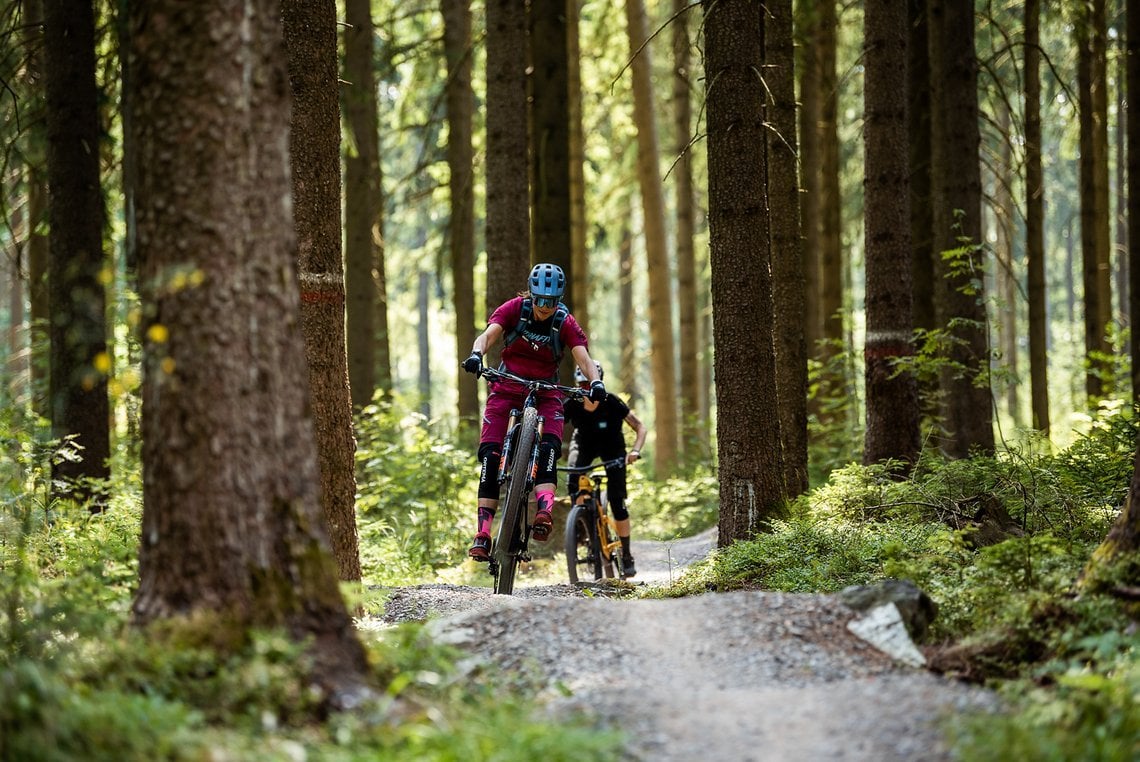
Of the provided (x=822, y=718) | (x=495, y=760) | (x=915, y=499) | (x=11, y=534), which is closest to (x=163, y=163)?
(x=495, y=760)

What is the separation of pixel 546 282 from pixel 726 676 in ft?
14.0

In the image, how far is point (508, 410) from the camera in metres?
8.96

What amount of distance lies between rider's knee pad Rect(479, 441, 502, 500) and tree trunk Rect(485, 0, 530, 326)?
384cm

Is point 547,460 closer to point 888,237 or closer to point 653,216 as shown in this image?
point 888,237

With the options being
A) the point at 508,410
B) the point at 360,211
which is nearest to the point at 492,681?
the point at 508,410

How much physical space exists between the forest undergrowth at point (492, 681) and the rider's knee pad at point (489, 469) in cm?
149

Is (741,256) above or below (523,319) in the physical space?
above

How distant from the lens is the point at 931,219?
48.6 feet

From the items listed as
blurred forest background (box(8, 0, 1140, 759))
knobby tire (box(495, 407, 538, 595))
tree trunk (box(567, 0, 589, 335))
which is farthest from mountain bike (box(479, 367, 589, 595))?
tree trunk (box(567, 0, 589, 335))

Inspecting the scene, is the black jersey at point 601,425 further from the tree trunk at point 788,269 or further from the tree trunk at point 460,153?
the tree trunk at point 460,153

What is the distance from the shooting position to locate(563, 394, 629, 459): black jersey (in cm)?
1049

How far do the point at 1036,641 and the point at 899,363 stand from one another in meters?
5.63

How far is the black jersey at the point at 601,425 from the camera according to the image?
10.5 m

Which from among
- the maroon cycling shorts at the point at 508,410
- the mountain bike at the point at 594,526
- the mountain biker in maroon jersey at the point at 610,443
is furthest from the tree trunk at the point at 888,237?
the maroon cycling shorts at the point at 508,410
